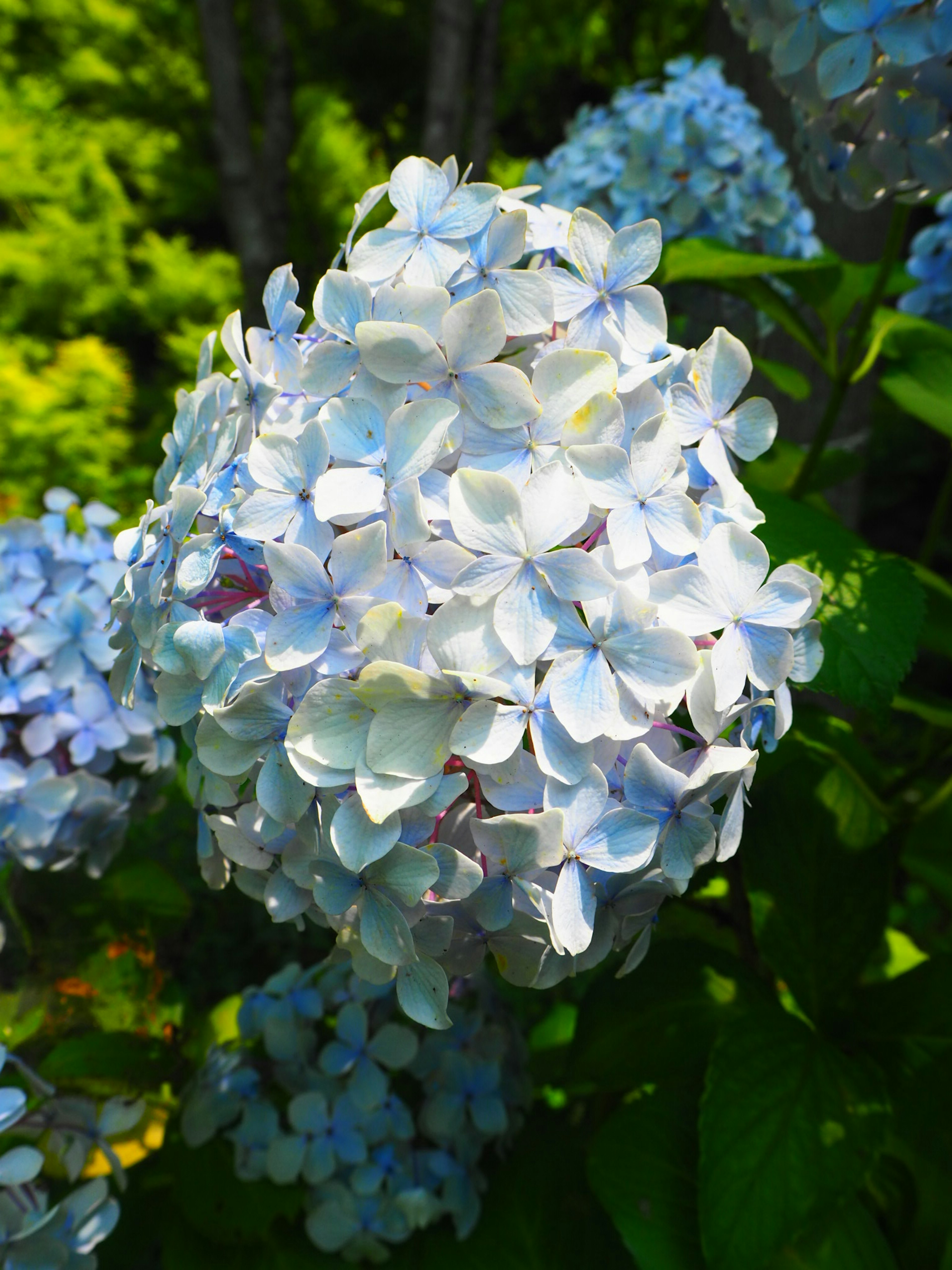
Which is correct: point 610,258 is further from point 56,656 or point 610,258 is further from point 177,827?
point 177,827

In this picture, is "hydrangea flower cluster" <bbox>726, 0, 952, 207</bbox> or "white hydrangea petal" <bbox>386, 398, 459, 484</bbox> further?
"hydrangea flower cluster" <bbox>726, 0, 952, 207</bbox>

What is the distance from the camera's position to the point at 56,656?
27.4 inches

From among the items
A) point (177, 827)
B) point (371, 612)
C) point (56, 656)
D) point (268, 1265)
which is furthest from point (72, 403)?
point (371, 612)

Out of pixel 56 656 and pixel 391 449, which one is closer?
pixel 391 449

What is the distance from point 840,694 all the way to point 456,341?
0.87ft

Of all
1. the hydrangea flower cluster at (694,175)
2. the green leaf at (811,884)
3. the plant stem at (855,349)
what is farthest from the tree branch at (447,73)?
the green leaf at (811,884)

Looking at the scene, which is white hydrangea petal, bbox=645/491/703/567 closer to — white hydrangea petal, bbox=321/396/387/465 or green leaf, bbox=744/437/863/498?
white hydrangea petal, bbox=321/396/387/465

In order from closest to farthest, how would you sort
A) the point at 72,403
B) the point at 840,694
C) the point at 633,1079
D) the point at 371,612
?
1. the point at 371,612
2. the point at 840,694
3. the point at 633,1079
4. the point at 72,403

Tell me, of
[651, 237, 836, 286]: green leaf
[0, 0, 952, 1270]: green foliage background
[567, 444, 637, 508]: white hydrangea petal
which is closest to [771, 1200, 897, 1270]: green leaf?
[0, 0, 952, 1270]: green foliage background

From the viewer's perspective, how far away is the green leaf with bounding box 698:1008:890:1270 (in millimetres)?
572

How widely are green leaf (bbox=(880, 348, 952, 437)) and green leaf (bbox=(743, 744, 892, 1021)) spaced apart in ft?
0.91

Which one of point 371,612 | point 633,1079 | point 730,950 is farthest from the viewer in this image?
point 730,950

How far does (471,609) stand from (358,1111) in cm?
50

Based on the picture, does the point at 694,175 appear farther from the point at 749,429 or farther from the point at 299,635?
the point at 299,635
